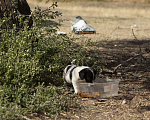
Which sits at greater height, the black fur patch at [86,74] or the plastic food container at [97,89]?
the black fur patch at [86,74]

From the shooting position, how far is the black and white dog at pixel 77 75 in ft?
14.3

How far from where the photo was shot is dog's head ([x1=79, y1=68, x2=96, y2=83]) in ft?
14.3

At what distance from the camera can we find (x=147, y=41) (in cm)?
959

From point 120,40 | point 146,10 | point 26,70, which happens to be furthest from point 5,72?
point 146,10

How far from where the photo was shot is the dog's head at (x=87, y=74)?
4.36 m

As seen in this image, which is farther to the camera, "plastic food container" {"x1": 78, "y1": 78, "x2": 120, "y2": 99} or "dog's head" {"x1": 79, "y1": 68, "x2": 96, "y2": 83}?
"plastic food container" {"x1": 78, "y1": 78, "x2": 120, "y2": 99}

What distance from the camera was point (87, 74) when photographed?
173 inches

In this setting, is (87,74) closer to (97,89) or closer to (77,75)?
(77,75)

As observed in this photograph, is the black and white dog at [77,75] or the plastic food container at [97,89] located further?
the plastic food container at [97,89]

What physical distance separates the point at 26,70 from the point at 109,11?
17.4 m

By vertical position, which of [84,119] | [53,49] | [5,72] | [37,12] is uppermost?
[37,12]

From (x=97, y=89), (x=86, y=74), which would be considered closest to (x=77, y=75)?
(x=86, y=74)

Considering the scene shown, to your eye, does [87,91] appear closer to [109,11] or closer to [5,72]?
[5,72]

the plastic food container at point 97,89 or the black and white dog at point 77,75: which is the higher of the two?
the black and white dog at point 77,75
